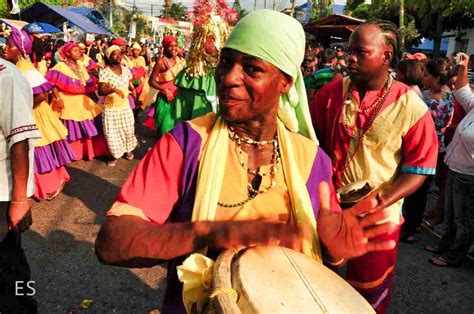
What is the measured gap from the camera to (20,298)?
228 centimetres

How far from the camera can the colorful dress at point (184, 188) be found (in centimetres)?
127

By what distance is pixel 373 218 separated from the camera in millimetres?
1287

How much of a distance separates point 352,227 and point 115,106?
5.39 metres

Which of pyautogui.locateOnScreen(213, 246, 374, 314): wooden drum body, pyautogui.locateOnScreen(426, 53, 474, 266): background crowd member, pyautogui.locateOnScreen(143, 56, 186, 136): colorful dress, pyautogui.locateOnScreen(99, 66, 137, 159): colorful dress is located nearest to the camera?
pyautogui.locateOnScreen(213, 246, 374, 314): wooden drum body

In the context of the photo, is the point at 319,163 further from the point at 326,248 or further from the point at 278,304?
the point at 278,304

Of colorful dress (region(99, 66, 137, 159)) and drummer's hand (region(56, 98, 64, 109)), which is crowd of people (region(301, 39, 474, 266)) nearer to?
colorful dress (region(99, 66, 137, 159))

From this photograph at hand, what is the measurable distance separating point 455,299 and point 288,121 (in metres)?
2.75

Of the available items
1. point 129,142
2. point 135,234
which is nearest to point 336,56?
point 129,142

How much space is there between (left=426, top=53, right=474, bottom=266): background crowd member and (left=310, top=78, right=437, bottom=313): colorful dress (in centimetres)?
159

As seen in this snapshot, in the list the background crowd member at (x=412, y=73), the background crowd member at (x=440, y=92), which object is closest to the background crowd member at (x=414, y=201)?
the background crowd member at (x=412, y=73)

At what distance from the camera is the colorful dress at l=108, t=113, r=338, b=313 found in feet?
4.17

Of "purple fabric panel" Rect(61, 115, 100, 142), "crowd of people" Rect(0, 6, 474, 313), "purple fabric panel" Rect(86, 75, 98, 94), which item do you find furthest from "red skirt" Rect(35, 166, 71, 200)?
"purple fabric panel" Rect(86, 75, 98, 94)

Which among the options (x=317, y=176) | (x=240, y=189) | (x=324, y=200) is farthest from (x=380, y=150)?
(x=240, y=189)

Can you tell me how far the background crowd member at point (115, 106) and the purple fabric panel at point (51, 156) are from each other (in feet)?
3.48
